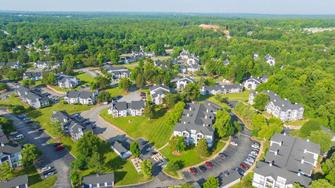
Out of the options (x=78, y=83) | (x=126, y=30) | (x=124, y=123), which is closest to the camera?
(x=124, y=123)

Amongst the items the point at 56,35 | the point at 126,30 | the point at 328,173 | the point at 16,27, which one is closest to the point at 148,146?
the point at 328,173

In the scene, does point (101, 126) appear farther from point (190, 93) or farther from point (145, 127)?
point (190, 93)

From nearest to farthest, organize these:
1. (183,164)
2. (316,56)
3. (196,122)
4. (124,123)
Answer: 1. (183,164)
2. (196,122)
3. (124,123)
4. (316,56)

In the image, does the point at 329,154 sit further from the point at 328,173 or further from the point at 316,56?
the point at 316,56

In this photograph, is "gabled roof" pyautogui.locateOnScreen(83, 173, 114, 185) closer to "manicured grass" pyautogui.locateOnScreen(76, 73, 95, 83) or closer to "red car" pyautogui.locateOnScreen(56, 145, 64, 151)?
"red car" pyautogui.locateOnScreen(56, 145, 64, 151)

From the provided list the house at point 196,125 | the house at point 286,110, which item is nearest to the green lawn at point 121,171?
the house at point 196,125

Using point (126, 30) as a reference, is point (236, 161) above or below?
below

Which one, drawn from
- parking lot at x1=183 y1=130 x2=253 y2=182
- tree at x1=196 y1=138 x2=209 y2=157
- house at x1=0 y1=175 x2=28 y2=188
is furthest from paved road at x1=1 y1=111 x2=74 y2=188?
tree at x1=196 y1=138 x2=209 y2=157
